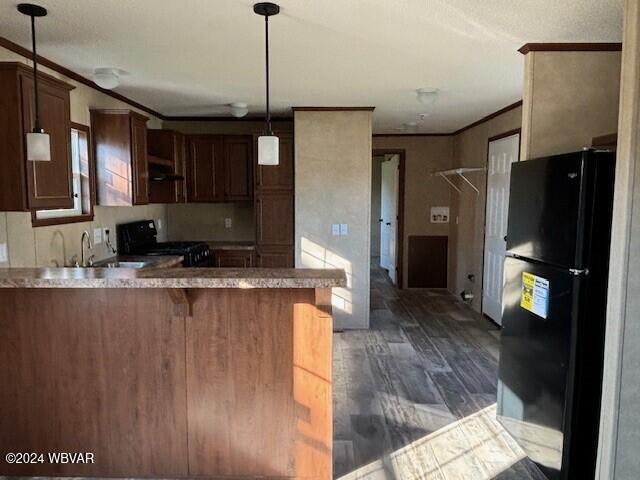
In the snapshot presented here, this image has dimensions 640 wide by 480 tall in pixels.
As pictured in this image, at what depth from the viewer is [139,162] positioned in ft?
13.1

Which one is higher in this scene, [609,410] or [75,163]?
[75,163]

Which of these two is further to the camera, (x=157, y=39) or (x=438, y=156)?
(x=438, y=156)

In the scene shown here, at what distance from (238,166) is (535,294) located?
12.5ft

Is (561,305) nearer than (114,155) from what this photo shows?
Yes

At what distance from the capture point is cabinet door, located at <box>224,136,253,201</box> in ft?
17.6

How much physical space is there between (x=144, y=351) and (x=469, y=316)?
4.26 meters

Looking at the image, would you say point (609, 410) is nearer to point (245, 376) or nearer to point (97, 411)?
point (245, 376)

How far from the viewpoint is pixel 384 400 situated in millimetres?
3309

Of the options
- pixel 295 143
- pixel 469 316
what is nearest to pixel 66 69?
pixel 295 143

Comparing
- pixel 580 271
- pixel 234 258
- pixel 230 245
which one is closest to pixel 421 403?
pixel 580 271

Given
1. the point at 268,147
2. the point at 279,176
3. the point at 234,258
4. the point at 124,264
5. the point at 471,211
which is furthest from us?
the point at 471,211

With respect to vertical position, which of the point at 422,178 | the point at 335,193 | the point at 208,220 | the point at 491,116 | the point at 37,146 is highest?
the point at 491,116

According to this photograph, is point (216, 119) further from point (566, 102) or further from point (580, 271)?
point (580, 271)

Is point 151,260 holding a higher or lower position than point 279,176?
lower
